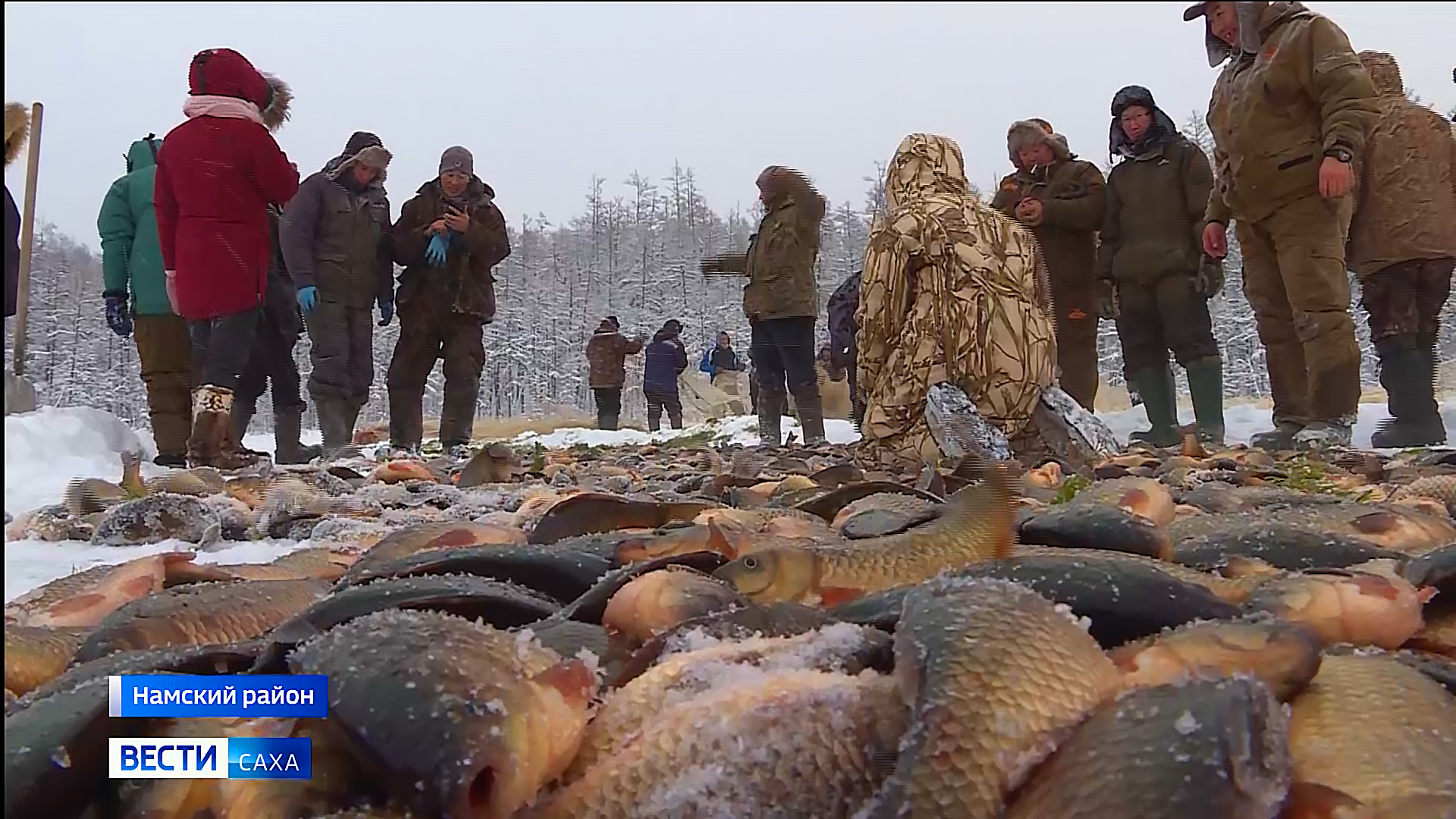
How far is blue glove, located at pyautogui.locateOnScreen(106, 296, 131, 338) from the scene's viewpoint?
2.04 meters

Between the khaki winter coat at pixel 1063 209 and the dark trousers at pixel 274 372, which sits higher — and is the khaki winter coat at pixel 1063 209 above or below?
above

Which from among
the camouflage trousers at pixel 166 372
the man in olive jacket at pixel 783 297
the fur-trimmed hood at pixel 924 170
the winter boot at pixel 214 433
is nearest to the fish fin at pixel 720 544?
the camouflage trousers at pixel 166 372

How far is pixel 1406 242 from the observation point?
4324 mm

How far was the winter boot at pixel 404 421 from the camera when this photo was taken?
5336mm

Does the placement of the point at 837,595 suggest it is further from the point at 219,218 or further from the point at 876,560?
the point at 219,218

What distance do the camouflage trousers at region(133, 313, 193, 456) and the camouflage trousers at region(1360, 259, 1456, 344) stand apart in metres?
4.37

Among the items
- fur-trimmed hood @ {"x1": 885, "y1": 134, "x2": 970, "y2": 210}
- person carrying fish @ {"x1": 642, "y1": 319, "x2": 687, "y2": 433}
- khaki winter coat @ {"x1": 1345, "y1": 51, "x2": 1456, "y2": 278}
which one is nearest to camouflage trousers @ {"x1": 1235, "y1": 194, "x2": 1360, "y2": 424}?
khaki winter coat @ {"x1": 1345, "y1": 51, "x2": 1456, "y2": 278}

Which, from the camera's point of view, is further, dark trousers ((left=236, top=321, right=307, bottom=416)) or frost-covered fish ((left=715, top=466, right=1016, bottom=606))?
dark trousers ((left=236, top=321, right=307, bottom=416))

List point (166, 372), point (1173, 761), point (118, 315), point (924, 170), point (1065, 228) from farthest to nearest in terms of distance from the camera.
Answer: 1. point (1065, 228)
2. point (924, 170)
3. point (166, 372)
4. point (118, 315)
5. point (1173, 761)

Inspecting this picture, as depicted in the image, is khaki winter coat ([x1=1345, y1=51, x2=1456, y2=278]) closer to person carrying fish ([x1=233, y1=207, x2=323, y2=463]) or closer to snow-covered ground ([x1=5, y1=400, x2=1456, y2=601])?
person carrying fish ([x1=233, y1=207, x2=323, y2=463])

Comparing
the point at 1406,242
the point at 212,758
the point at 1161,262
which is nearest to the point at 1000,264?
the point at 1161,262

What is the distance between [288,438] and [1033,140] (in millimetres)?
3791

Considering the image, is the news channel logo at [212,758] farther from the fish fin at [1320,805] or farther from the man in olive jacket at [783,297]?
the man in olive jacket at [783,297]

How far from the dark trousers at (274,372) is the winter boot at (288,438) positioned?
2cm
